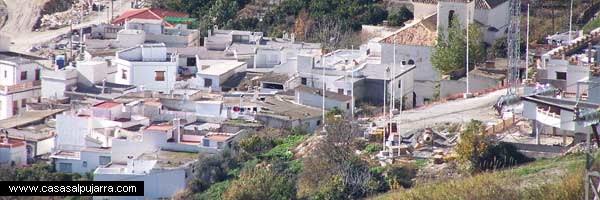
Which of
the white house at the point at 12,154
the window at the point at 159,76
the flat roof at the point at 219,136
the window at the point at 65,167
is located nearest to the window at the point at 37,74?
the window at the point at 159,76

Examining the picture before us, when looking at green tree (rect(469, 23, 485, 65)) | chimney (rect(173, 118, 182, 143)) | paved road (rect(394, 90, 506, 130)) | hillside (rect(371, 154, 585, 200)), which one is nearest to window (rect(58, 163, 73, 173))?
chimney (rect(173, 118, 182, 143))

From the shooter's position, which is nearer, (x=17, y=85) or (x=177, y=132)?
(x=177, y=132)

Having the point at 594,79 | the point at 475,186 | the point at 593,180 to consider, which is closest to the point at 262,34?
the point at 594,79

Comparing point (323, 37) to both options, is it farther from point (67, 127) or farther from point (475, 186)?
point (475, 186)

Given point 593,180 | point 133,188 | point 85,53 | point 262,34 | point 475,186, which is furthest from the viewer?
point 262,34

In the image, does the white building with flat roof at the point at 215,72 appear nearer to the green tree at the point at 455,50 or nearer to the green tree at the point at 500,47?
the green tree at the point at 455,50

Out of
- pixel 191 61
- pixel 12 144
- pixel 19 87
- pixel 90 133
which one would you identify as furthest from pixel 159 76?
pixel 12 144

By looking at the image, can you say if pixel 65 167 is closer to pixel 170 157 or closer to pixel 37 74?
pixel 170 157
